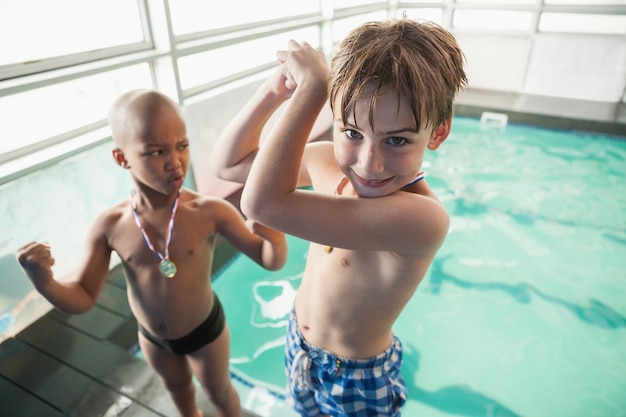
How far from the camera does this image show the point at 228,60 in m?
4.35

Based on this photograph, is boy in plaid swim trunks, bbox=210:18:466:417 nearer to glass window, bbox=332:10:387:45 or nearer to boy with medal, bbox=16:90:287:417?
boy with medal, bbox=16:90:287:417

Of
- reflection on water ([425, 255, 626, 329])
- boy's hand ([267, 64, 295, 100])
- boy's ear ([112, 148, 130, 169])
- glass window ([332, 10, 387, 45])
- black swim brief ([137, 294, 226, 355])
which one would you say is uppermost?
boy's hand ([267, 64, 295, 100])

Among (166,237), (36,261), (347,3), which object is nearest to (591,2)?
(347,3)

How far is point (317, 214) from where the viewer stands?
3.27ft

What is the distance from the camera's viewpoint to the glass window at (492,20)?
7.89 metres

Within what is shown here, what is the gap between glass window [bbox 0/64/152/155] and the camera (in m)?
2.47

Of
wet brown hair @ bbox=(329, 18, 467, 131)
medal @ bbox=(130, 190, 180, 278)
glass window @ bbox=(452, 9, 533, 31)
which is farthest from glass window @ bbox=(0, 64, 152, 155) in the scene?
glass window @ bbox=(452, 9, 533, 31)

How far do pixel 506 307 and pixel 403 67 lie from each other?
327cm

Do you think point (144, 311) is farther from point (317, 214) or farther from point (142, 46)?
point (142, 46)

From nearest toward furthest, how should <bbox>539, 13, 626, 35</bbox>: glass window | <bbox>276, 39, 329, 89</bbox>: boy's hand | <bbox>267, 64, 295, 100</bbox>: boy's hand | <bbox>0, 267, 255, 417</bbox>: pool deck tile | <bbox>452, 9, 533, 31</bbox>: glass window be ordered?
1. <bbox>276, 39, 329, 89</bbox>: boy's hand
2. <bbox>267, 64, 295, 100</bbox>: boy's hand
3. <bbox>0, 267, 255, 417</bbox>: pool deck tile
4. <bbox>539, 13, 626, 35</bbox>: glass window
5. <bbox>452, 9, 533, 31</bbox>: glass window

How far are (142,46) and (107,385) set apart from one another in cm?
238

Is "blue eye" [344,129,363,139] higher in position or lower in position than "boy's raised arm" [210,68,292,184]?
higher

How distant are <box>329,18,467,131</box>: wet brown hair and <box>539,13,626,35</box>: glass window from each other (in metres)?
8.23

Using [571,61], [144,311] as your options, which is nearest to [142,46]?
[144,311]
